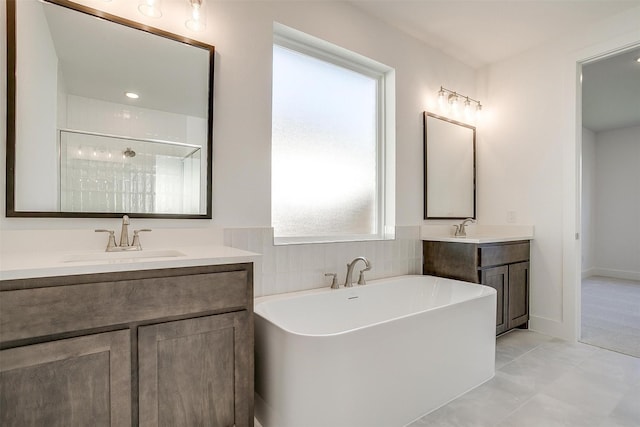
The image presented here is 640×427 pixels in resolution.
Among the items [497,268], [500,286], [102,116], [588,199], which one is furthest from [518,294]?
[588,199]

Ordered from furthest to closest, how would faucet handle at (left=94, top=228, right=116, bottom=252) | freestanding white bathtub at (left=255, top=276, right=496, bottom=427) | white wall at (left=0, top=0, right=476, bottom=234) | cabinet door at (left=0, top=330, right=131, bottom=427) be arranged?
white wall at (left=0, top=0, right=476, bottom=234) < faucet handle at (left=94, top=228, right=116, bottom=252) < freestanding white bathtub at (left=255, top=276, right=496, bottom=427) < cabinet door at (left=0, top=330, right=131, bottom=427)

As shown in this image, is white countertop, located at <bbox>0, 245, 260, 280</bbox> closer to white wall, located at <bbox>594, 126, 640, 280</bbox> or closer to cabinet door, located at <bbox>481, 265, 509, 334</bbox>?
cabinet door, located at <bbox>481, 265, 509, 334</bbox>

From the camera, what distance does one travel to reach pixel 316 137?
2.55m

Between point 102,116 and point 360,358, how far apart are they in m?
1.72

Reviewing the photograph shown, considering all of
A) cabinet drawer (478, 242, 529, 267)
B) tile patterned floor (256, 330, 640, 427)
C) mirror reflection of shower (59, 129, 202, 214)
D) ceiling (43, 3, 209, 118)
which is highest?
ceiling (43, 3, 209, 118)

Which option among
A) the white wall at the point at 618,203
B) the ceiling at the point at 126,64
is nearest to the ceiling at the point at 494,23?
the ceiling at the point at 126,64

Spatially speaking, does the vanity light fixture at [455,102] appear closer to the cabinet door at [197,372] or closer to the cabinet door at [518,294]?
the cabinet door at [518,294]

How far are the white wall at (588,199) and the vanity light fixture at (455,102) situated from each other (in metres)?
3.34

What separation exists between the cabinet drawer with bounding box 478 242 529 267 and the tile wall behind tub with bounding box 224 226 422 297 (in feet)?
1.77

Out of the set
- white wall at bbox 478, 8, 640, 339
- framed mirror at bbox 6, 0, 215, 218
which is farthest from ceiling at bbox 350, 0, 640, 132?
framed mirror at bbox 6, 0, 215, 218

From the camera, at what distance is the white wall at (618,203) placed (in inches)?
210

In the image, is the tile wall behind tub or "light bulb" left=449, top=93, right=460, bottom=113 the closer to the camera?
the tile wall behind tub

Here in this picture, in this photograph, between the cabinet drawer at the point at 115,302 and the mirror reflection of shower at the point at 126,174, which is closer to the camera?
the cabinet drawer at the point at 115,302

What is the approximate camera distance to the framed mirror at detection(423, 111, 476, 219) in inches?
121
